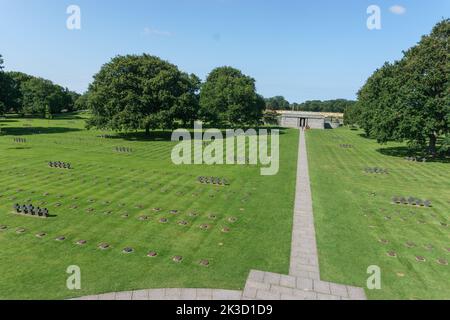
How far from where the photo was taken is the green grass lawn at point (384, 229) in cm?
1288

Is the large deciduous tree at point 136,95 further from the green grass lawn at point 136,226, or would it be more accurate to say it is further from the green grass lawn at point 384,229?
the green grass lawn at point 384,229

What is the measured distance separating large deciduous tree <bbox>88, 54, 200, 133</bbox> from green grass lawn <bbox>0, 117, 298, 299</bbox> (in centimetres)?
2086

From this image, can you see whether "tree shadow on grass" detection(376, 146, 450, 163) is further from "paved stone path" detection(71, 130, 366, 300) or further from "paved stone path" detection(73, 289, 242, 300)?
"paved stone path" detection(73, 289, 242, 300)

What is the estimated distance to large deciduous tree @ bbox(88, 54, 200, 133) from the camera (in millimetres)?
52750

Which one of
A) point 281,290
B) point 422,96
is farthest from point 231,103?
point 281,290

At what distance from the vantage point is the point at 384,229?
18.2m

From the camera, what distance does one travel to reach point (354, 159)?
42031 mm

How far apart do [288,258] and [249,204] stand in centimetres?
787

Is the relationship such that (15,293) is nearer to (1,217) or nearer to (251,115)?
(1,217)

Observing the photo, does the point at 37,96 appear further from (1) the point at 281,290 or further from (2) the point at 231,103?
(1) the point at 281,290

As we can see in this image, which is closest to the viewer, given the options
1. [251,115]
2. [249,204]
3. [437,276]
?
[437,276]

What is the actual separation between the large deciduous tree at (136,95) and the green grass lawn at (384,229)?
30828 mm
